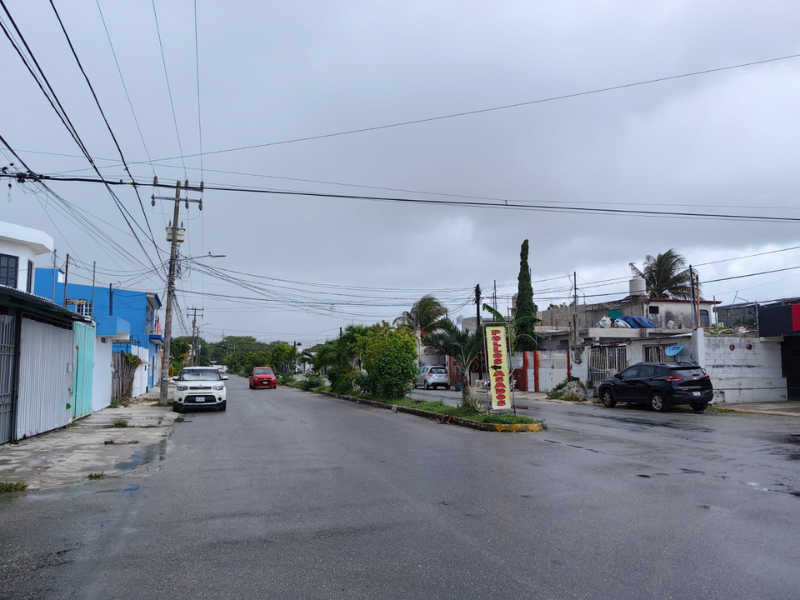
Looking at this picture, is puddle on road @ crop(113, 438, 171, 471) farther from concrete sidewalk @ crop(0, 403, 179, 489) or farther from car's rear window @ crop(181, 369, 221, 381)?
car's rear window @ crop(181, 369, 221, 381)

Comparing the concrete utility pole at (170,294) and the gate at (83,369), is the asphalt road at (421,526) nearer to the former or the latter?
the gate at (83,369)

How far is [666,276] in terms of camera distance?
4772 cm

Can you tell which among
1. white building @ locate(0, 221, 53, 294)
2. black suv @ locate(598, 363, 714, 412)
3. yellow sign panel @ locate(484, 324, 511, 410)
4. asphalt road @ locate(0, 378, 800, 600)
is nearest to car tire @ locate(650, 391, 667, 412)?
black suv @ locate(598, 363, 714, 412)

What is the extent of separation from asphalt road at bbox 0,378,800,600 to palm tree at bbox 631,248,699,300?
126ft

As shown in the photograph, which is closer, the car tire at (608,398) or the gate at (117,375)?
the car tire at (608,398)

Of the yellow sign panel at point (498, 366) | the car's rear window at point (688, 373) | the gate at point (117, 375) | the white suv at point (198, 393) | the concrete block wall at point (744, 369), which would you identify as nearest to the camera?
the yellow sign panel at point (498, 366)

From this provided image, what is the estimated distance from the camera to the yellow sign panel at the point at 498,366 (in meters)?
16.2

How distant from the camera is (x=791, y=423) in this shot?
16703 millimetres

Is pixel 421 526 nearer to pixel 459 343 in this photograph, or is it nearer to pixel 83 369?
pixel 459 343

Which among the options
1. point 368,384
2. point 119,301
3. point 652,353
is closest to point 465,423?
Answer: point 368,384

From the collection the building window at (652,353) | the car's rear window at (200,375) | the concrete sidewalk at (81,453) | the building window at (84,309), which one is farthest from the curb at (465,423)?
the building window at (84,309)

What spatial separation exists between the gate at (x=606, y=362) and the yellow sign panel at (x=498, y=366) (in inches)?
486

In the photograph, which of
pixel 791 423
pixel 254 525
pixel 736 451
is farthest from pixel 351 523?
pixel 791 423

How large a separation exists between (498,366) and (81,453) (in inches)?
399
